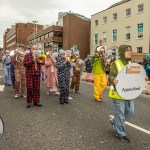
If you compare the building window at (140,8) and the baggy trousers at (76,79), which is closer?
the baggy trousers at (76,79)

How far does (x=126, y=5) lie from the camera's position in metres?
39.5

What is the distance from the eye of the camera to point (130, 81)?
5.48 meters

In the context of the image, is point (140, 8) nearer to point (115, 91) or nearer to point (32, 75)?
point (32, 75)

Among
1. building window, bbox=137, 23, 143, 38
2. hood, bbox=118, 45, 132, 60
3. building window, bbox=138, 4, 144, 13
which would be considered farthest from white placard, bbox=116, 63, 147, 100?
building window, bbox=138, 4, 144, 13

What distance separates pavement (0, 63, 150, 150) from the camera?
17.0ft

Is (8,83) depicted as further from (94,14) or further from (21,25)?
(21,25)

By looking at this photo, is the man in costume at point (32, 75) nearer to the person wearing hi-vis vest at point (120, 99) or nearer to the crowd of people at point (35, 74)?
the crowd of people at point (35, 74)

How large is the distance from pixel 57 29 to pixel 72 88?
4816cm

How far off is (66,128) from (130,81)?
→ 1.76 metres

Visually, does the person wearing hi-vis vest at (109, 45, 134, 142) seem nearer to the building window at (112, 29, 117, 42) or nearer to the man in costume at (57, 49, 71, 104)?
the man in costume at (57, 49, 71, 104)

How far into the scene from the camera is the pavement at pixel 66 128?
5180mm

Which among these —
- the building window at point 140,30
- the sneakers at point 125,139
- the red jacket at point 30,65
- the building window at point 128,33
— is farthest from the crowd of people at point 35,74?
the building window at point 128,33

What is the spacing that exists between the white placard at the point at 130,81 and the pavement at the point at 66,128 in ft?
2.91

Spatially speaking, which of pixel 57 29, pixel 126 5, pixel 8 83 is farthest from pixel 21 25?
pixel 8 83
